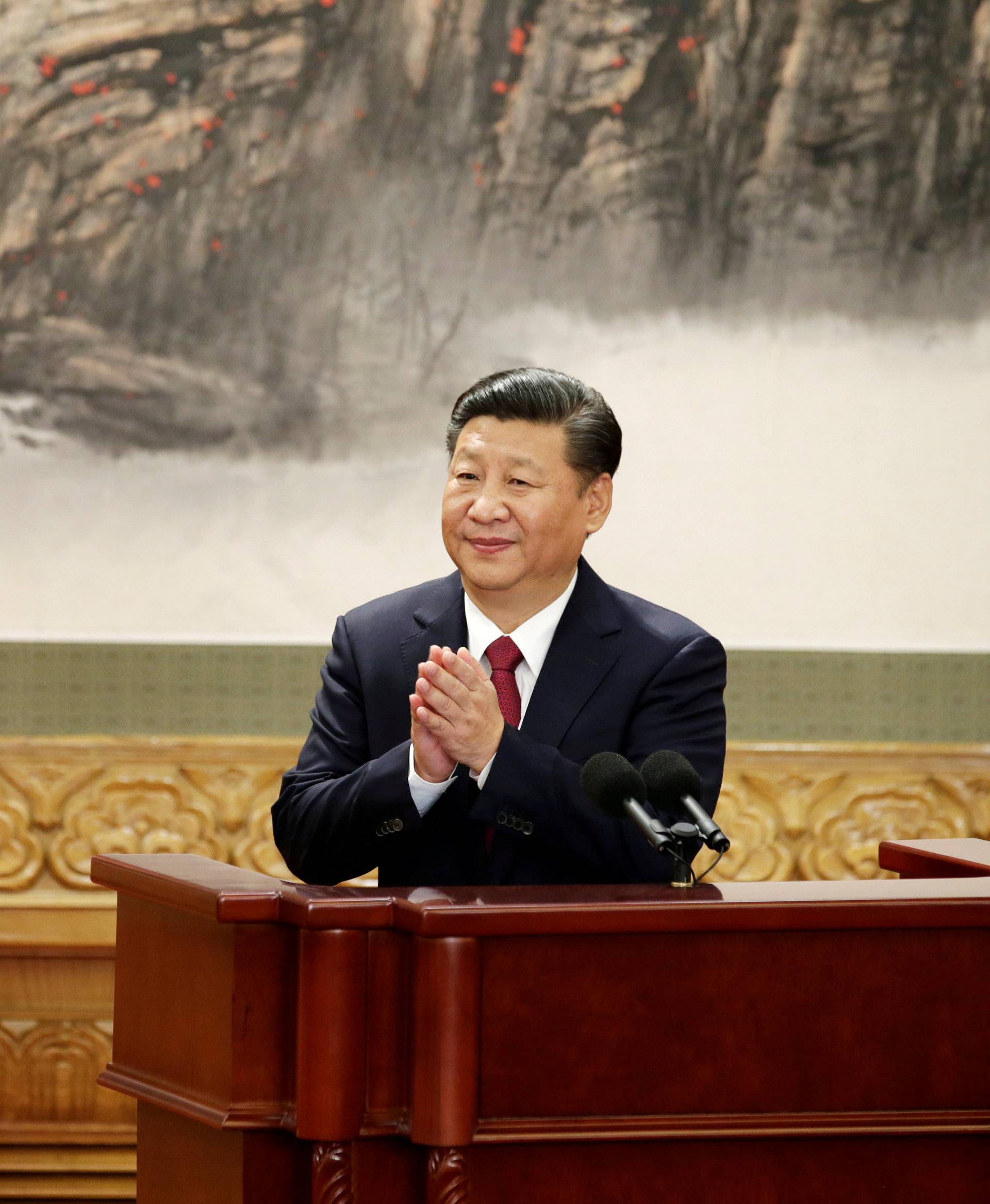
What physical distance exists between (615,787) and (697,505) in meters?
2.43

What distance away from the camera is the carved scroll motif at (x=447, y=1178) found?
4.80 ft

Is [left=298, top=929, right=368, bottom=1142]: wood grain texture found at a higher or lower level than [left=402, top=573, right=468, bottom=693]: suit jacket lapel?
lower

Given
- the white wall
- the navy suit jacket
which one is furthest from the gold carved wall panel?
the navy suit jacket

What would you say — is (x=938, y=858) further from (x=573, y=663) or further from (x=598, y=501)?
(x=598, y=501)

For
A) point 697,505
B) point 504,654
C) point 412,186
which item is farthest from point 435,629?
point 412,186

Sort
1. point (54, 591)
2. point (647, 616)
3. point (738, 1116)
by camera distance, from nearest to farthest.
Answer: point (738, 1116) < point (647, 616) < point (54, 591)

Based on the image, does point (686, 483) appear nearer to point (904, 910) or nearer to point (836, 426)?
point (836, 426)

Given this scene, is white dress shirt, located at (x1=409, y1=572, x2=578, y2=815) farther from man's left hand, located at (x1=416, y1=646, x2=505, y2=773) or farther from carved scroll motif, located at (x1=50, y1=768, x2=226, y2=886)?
carved scroll motif, located at (x1=50, y1=768, x2=226, y2=886)

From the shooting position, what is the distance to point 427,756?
6.33ft

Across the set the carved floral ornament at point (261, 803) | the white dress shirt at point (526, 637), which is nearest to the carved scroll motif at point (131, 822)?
the carved floral ornament at point (261, 803)

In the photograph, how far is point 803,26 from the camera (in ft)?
13.1

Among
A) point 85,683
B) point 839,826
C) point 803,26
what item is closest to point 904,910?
point 839,826

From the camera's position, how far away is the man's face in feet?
7.04

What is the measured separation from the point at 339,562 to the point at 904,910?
255 cm
